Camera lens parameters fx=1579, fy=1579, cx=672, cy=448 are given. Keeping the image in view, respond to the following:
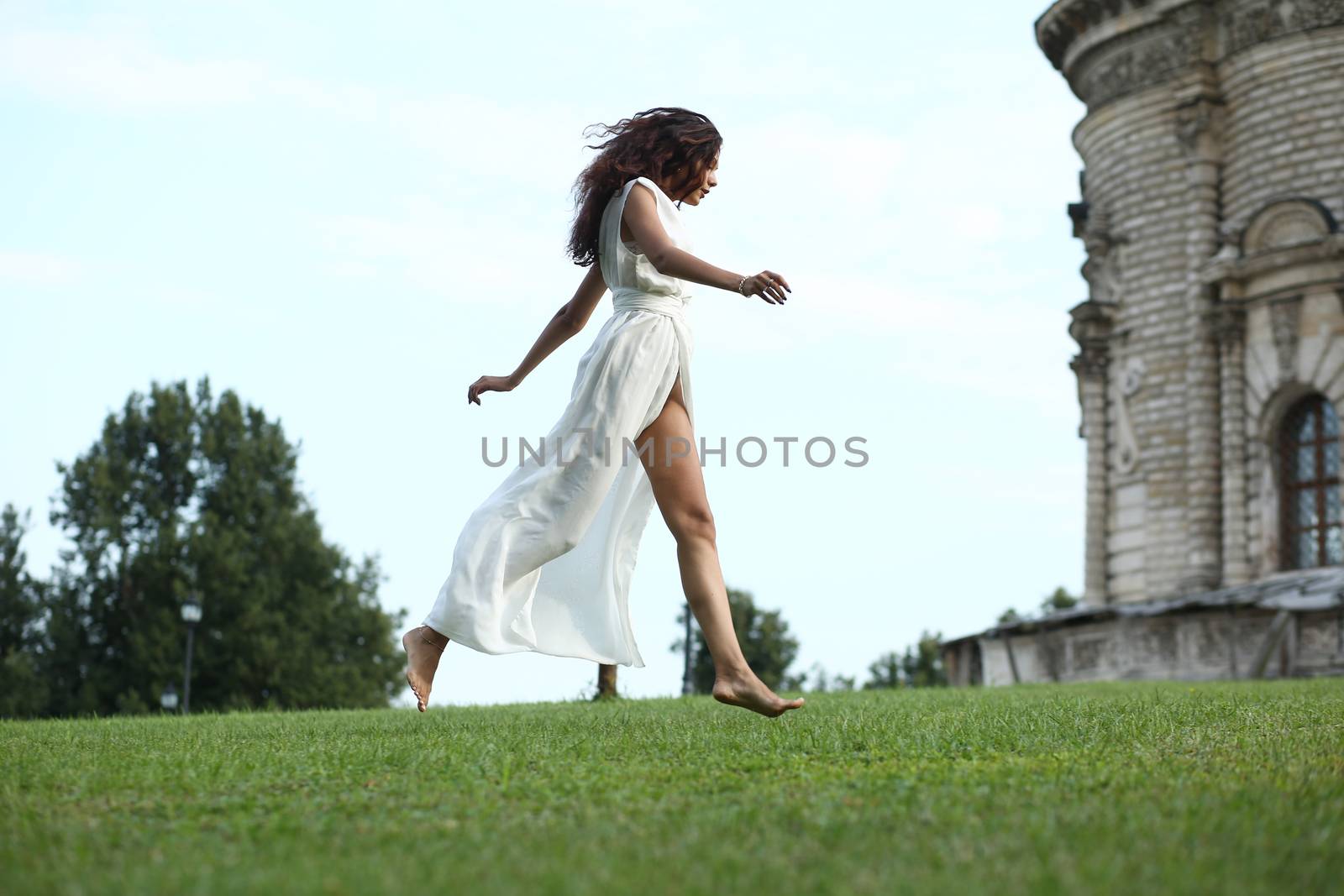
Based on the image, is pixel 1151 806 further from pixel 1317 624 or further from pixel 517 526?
pixel 1317 624

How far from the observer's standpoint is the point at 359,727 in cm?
760

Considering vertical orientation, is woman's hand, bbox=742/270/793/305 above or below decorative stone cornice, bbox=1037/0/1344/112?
below

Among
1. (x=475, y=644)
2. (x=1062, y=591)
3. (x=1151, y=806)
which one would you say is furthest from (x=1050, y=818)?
(x=1062, y=591)

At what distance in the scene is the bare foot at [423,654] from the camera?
21.2 feet

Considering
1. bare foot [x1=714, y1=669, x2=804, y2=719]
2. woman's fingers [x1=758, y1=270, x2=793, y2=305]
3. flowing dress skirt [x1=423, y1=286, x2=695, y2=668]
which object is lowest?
bare foot [x1=714, y1=669, x2=804, y2=719]

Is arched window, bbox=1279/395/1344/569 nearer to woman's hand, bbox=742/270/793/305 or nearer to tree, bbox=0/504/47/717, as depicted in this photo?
woman's hand, bbox=742/270/793/305

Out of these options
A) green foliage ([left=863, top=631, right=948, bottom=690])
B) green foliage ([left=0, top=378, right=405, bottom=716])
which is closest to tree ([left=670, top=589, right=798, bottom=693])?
green foliage ([left=863, top=631, right=948, bottom=690])

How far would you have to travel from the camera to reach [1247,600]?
86.3ft

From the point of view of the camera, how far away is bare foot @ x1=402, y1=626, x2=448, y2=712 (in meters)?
6.46

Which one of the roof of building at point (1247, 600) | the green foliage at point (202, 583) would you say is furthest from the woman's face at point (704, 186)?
the green foliage at point (202, 583)

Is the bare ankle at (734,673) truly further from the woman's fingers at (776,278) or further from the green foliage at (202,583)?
the green foliage at (202,583)

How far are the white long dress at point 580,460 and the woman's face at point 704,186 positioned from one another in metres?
0.27

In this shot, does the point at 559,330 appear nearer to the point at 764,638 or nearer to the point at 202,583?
the point at 202,583

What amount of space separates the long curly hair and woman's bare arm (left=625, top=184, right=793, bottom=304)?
22 cm
